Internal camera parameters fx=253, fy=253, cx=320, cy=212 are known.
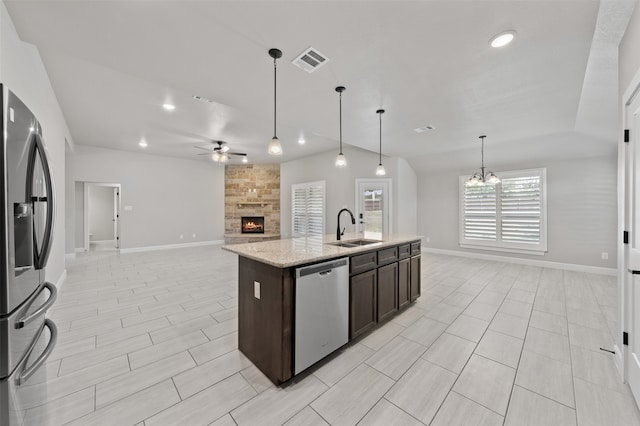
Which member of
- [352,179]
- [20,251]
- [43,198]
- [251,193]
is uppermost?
[352,179]

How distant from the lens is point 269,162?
8.93 meters

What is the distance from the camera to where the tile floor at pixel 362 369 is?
5.23ft

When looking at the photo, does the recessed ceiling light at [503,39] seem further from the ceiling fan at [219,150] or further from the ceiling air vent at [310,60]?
the ceiling fan at [219,150]

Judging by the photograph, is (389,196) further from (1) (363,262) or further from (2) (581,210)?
(1) (363,262)

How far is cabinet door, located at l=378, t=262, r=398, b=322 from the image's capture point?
8.84ft

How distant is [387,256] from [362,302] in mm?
614

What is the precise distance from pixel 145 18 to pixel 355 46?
163 cm

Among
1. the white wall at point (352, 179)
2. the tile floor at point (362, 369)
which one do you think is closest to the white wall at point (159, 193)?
the white wall at point (352, 179)

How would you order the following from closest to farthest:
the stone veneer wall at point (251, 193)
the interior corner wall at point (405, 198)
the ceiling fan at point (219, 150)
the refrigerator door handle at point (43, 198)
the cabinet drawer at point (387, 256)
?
the refrigerator door handle at point (43, 198) < the cabinet drawer at point (387, 256) < the ceiling fan at point (219, 150) < the interior corner wall at point (405, 198) < the stone veneer wall at point (251, 193)

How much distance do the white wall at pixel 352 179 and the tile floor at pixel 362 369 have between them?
3.25 metres

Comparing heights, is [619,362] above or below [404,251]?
below

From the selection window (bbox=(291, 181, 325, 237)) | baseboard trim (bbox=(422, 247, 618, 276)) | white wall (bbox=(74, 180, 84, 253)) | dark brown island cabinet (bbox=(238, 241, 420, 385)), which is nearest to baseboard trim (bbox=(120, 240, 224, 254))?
white wall (bbox=(74, 180, 84, 253))

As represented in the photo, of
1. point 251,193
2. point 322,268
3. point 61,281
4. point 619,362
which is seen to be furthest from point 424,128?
point 61,281

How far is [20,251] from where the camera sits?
116cm
